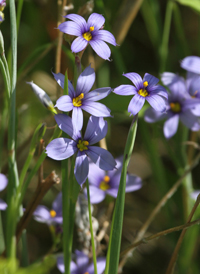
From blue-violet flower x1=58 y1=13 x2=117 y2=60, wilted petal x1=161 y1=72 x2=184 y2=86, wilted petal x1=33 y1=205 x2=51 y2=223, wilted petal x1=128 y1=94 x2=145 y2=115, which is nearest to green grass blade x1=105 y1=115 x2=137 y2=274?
wilted petal x1=128 y1=94 x2=145 y2=115

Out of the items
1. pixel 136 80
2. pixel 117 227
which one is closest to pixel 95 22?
pixel 136 80

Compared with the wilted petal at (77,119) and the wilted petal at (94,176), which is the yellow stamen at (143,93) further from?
the wilted petal at (94,176)

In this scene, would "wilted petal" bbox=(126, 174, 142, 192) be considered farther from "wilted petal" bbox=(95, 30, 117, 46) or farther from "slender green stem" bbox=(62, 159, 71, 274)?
"wilted petal" bbox=(95, 30, 117, 46)

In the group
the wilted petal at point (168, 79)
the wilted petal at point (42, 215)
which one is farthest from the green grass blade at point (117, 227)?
the wilted petal at point (168, 79)

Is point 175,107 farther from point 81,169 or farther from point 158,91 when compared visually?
point 81,169

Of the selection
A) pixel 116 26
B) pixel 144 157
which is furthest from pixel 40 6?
pixel 144 157

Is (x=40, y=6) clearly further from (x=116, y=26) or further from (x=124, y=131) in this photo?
(x=124, y=131)
